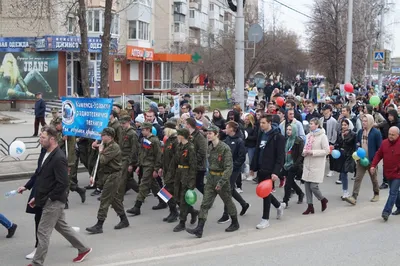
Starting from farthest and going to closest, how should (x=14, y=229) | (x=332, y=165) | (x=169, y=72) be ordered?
(x=169, y=72), (x=332, y=165), (x=14, y=229)

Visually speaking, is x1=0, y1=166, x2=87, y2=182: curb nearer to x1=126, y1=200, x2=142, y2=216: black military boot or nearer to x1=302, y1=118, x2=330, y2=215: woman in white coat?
x1=126, y1=200, x2=142, y2=216: black military boot

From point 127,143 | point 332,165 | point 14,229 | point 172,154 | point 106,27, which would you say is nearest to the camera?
point 14,229

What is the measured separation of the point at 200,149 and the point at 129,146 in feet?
5.53

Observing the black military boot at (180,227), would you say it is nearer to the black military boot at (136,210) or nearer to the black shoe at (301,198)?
the black military boot at (136,210)

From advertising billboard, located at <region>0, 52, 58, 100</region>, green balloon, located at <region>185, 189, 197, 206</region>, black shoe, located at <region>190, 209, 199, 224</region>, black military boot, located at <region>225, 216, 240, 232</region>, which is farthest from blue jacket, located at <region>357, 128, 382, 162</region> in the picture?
advertising billboard, located at <region>0, 52, 58, 100</region>

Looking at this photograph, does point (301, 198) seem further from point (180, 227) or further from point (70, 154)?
point (70, 154)

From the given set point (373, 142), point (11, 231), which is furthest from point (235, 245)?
point (373, 142)

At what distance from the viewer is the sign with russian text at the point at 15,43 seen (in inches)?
1254

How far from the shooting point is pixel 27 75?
32312 mm

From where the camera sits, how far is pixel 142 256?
7.28m


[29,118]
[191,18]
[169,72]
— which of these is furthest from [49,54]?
[191,18]

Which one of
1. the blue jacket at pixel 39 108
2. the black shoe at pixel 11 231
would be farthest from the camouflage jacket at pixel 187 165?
the blue jacket at pixel 39 108

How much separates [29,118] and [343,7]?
78.3 feet

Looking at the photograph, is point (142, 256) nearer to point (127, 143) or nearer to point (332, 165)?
point (127, 143)
